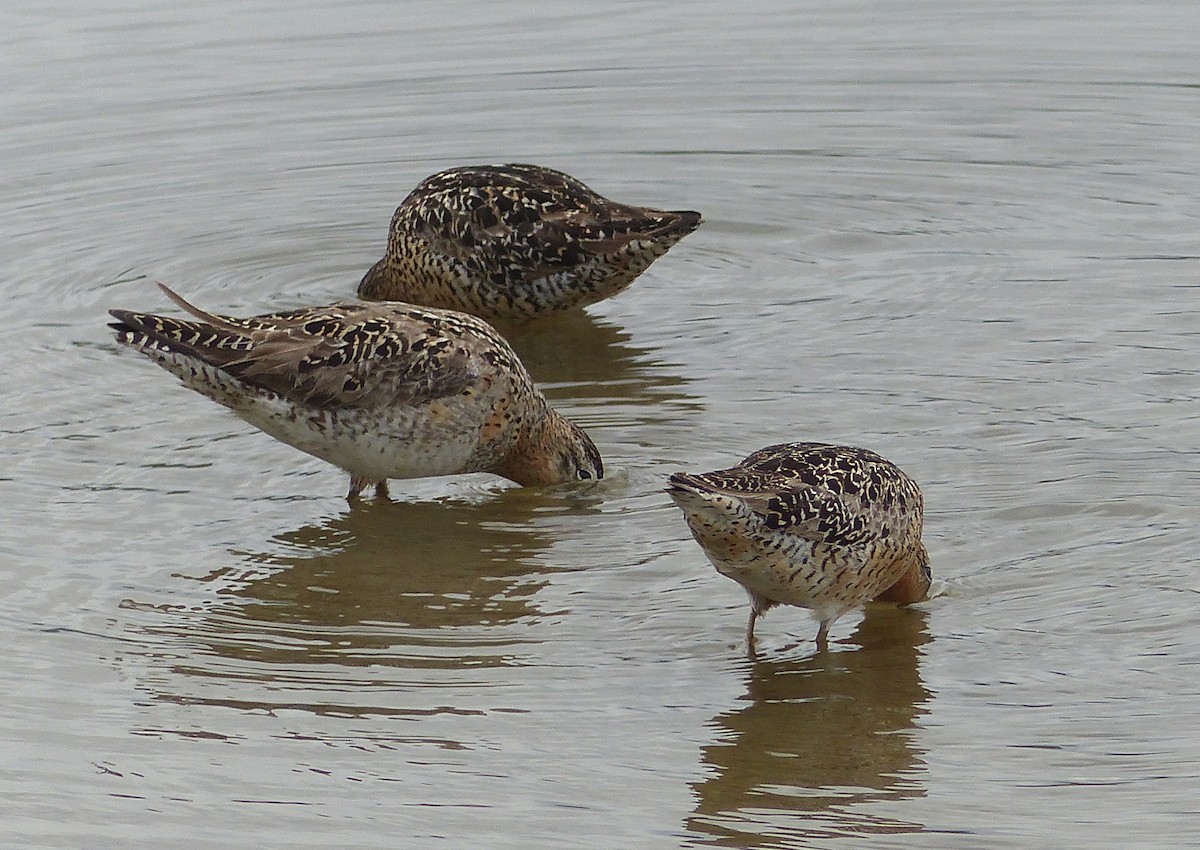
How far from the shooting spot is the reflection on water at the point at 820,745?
215 inches

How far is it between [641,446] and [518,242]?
A: 1913 millimetres

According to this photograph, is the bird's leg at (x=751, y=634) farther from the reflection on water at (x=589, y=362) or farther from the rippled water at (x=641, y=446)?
the reflection on water at (x=589, y=362)

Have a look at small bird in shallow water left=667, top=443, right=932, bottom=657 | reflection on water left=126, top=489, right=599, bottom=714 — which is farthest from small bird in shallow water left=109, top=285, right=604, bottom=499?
small bird in shallow water left=667, top=443, right=932, bottom=657

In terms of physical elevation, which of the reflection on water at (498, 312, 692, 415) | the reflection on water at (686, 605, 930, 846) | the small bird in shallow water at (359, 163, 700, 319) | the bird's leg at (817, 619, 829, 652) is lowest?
the reflection on water at (686, 605, 930, 846)

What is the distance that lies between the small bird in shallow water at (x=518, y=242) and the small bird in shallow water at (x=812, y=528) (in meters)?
3.32

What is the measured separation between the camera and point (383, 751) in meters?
5.84

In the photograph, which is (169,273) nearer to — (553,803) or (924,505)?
(924,505)

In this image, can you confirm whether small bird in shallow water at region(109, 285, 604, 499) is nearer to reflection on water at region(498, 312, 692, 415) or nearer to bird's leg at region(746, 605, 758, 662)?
reflection on water at region(498, 312, 692, 415)

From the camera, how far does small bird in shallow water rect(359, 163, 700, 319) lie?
10.0m

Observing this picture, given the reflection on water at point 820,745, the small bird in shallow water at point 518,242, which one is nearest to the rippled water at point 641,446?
the reflection on water at point 820,745

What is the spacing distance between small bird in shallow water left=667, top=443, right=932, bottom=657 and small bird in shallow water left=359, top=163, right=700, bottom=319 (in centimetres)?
332

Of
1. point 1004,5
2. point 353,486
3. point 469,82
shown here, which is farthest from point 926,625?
point 1004,5

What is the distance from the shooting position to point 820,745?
6.00m

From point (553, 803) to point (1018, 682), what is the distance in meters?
1.61
